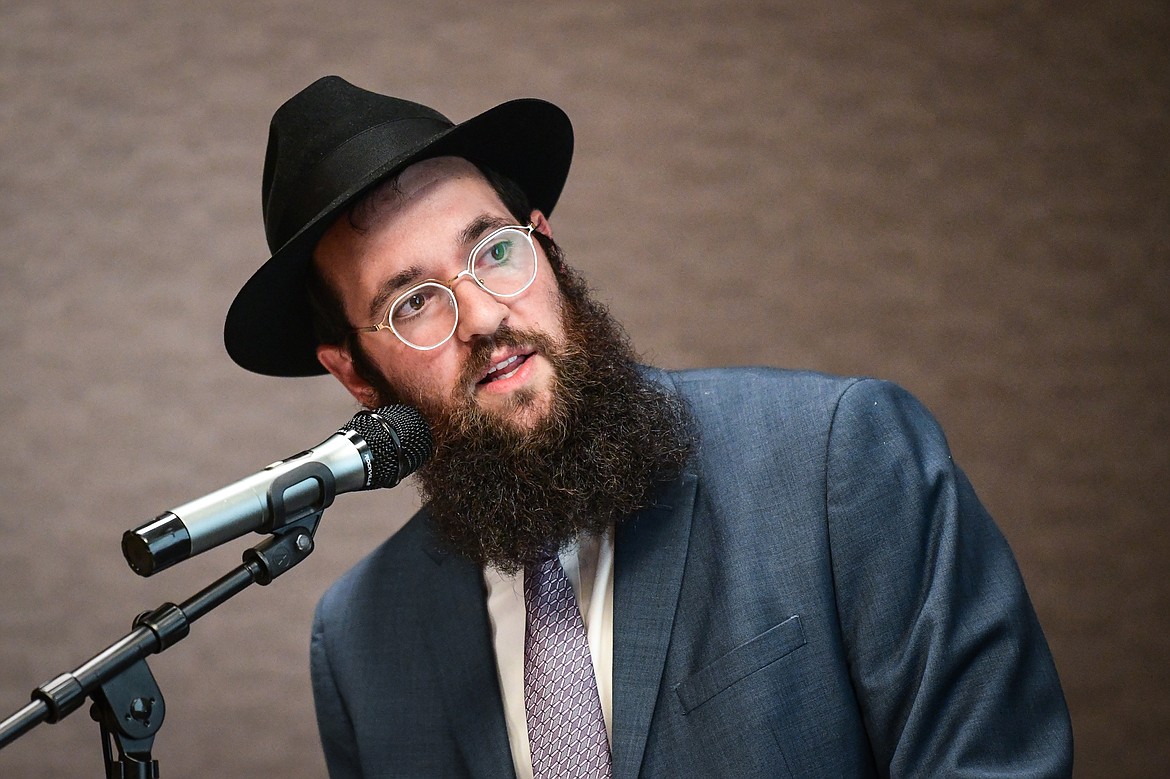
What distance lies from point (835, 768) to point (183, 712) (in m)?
2.07

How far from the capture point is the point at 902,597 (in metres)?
1.66

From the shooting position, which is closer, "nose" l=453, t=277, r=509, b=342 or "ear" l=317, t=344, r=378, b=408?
"nose" l=453, t=277, r=509, b=342

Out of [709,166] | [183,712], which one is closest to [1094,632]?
[709,166]

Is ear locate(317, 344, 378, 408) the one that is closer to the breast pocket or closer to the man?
the man

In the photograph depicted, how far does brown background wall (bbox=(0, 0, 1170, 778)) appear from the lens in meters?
2.97

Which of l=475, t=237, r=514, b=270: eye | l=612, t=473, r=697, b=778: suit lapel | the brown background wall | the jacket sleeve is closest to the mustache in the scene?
l=475, t=237, r=514, b=270: eye

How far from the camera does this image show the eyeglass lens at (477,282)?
6.12 feet

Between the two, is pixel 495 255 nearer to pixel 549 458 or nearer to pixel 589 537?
pixel 549 458

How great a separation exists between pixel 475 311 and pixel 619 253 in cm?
136

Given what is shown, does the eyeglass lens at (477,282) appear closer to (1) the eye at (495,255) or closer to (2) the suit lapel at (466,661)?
(1) the eye at (495,255)

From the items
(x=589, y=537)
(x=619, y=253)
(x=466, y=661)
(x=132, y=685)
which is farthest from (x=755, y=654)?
(x=619, y=253)

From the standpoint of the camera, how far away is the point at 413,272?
6.16ft

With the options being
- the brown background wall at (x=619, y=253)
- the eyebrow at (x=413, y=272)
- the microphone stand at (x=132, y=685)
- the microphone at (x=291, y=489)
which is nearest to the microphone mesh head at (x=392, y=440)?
the microphone at (x=291, y=489)

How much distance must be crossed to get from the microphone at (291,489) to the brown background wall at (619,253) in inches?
67.8
